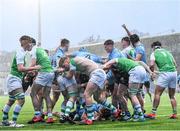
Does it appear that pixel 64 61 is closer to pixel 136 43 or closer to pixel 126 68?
pixel 126 68

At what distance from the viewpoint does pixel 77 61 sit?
11508 mm

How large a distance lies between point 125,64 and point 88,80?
3.84 feet

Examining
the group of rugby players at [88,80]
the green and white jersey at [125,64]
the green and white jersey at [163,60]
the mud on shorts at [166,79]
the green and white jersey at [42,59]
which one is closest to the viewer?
the group of rugby players at [88,80]

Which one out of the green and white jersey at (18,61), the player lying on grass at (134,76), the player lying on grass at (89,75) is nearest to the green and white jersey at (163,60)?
the player lying on grass at (134,76)

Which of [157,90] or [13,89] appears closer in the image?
[13,89]

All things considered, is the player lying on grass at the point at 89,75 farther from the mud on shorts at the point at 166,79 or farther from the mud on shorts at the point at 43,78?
the mud on shorts at the point at 166,79

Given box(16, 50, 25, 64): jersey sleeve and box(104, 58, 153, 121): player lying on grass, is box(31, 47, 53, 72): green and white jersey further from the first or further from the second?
box(104, 58, 153, 121): player lying on grass

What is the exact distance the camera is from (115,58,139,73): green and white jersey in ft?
39.0

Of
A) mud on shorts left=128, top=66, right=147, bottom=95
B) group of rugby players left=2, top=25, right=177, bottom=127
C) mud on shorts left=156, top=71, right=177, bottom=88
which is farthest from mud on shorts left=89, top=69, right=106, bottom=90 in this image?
mud on shorts left=156, top=71, right=177, bottom=88

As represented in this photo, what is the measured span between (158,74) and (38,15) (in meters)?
26.3

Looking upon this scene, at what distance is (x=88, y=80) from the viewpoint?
1259 centimetres

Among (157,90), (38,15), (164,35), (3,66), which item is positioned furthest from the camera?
(3,66)

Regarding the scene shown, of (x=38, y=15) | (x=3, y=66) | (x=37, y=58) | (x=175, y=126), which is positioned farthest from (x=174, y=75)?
(x=3, y=66)

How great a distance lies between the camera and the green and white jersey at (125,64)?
11.9 m
